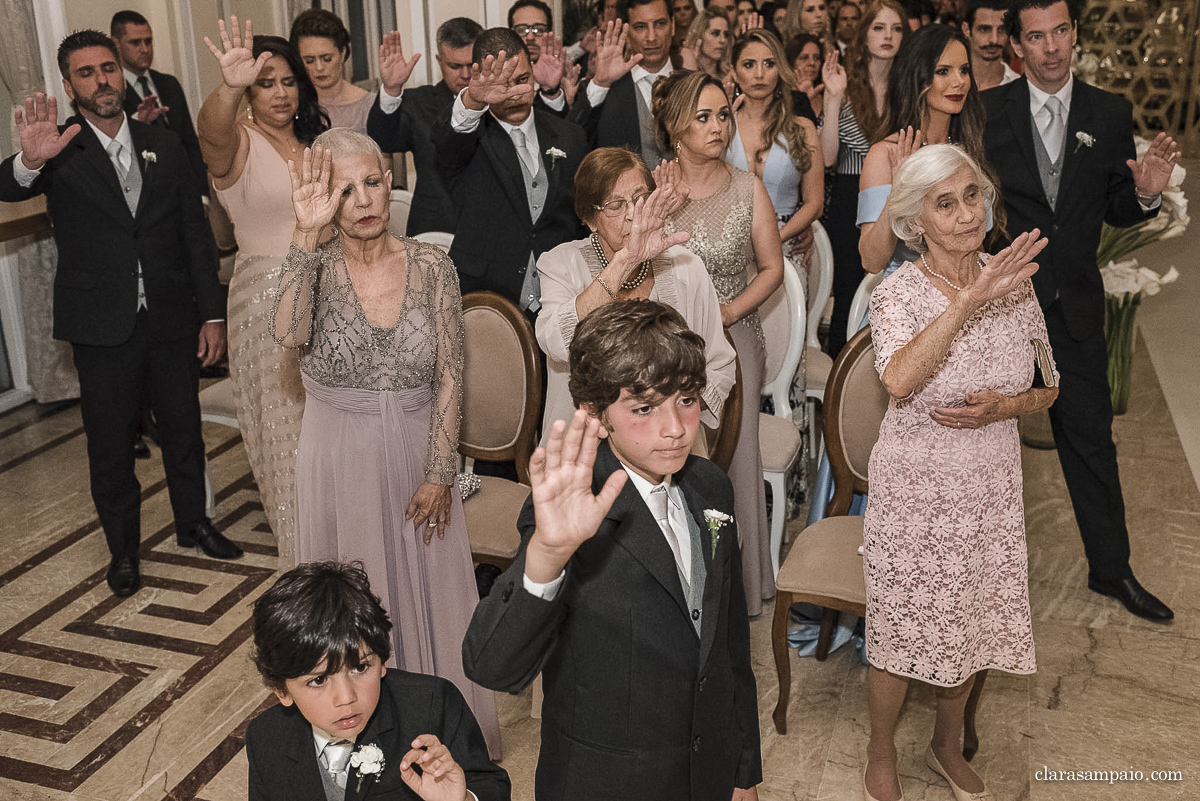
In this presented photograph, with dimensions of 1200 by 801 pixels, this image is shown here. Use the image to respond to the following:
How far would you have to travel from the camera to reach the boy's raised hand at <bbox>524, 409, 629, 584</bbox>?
1.70 meters

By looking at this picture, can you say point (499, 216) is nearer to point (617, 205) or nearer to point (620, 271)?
point (617, 205)

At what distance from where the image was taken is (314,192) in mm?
2818

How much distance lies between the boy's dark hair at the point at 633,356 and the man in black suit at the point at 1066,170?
7.57 ft

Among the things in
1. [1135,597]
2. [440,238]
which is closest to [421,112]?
[440,238]

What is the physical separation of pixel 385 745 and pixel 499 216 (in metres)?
2.60

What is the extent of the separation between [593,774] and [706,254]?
219 cm

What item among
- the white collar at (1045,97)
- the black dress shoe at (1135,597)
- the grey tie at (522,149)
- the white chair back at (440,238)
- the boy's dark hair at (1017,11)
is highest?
the boy's dark hair at (1017,11)

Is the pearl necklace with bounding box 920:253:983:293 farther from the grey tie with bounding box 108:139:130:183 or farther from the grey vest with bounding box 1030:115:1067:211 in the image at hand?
the grey tie with bounding box 108:139:130:183

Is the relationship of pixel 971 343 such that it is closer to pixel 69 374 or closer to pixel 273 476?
pixel 273 476

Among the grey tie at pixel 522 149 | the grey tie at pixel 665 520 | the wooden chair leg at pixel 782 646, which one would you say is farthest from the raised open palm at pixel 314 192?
the wooden chair leg at pixel 782 646

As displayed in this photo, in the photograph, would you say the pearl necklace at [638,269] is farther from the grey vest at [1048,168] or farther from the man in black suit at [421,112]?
the man in black suit at [421,112]

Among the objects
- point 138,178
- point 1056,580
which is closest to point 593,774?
point 1056,580

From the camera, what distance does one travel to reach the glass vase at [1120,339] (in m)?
5.75

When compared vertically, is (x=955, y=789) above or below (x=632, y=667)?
below
